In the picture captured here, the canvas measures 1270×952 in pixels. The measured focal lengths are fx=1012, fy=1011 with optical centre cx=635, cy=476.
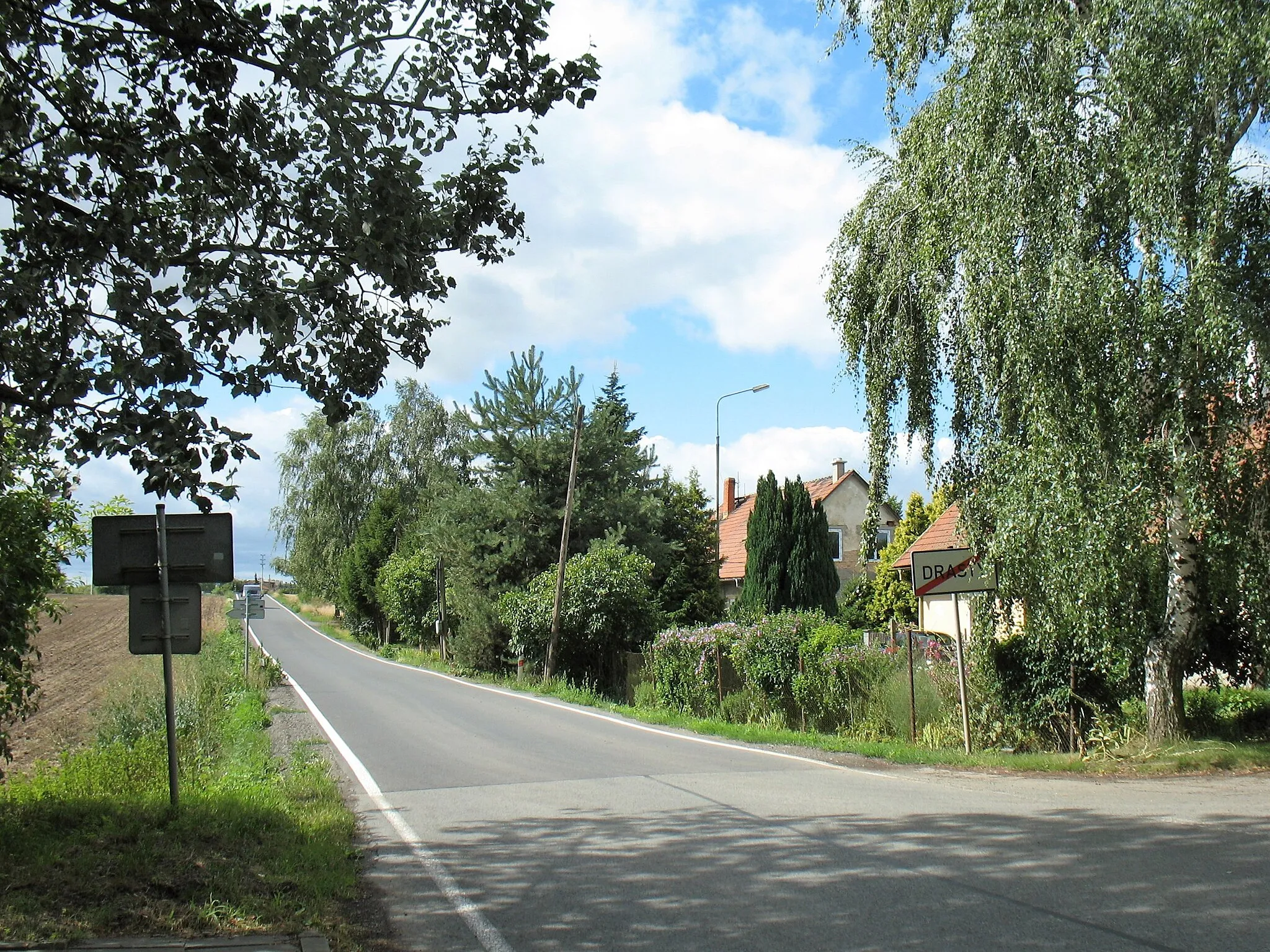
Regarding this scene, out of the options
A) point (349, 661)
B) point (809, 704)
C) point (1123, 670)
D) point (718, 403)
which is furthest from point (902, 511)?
point (1123, 670)

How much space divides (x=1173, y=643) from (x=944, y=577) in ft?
9.05

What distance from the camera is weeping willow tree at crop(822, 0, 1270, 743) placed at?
1041 centimetres

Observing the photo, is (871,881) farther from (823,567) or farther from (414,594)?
(414,594)

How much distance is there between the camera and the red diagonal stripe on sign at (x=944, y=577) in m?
13.2

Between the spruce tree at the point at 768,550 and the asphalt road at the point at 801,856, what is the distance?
68.8 feet

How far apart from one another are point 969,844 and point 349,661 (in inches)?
1422

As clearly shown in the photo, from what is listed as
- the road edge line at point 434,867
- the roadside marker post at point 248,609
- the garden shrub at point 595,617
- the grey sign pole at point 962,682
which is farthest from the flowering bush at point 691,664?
the roadside marker post at point 248,609

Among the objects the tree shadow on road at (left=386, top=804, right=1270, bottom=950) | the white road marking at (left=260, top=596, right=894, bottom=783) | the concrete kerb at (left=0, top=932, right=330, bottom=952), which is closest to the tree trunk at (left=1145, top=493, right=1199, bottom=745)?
the white road marking at (left=260, top=596, right=894, bottom=783)

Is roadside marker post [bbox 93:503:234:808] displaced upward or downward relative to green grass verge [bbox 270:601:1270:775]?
upward

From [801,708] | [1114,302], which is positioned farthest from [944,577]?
[801,708]

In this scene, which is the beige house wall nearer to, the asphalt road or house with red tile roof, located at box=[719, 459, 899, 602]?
house with red tile roof, located at box=[719, 459, 899, 602]

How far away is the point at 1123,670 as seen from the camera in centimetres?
1348

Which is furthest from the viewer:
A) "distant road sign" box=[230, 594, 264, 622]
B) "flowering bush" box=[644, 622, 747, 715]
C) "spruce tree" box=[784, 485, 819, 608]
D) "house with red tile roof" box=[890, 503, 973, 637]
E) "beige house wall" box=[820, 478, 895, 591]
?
"beige house wall" box=[820, 478, 895, 591]

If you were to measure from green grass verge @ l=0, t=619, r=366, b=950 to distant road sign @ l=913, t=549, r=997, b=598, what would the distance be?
7.75 metres
